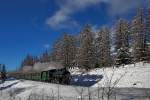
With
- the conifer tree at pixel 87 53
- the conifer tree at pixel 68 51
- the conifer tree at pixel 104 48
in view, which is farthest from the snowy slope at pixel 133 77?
the conifer tree at pixel 68 51

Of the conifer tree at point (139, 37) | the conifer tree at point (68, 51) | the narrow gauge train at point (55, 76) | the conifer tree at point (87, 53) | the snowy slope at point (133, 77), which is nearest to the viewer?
the snowy slope at point (133, 77)

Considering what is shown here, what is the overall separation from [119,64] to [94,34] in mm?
21346

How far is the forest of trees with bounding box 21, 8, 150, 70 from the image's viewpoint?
76.5 m

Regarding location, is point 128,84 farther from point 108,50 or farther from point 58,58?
point 58,58

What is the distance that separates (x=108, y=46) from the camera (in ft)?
305

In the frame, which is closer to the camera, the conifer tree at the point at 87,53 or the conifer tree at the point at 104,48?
the conifer tree at the point at 87,53

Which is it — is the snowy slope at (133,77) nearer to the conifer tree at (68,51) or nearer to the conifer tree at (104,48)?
the conifer tree at (104,48)

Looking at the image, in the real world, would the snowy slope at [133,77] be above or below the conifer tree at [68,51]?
below

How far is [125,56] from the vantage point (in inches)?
3071

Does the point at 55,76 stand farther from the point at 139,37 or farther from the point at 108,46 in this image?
the point at 108,46

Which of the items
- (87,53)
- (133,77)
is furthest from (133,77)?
(87,53)

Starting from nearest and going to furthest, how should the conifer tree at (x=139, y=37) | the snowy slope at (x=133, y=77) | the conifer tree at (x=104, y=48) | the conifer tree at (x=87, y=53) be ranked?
the snowy slope at (x=133, y=77) → the conifer tree at (x=139, y=37) → the conifer tree at (x=87, y=53) → the conifer tree at (x=104, y=48)

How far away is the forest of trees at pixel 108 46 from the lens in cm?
7650

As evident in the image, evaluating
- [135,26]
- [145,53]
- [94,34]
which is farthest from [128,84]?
[94,34]
